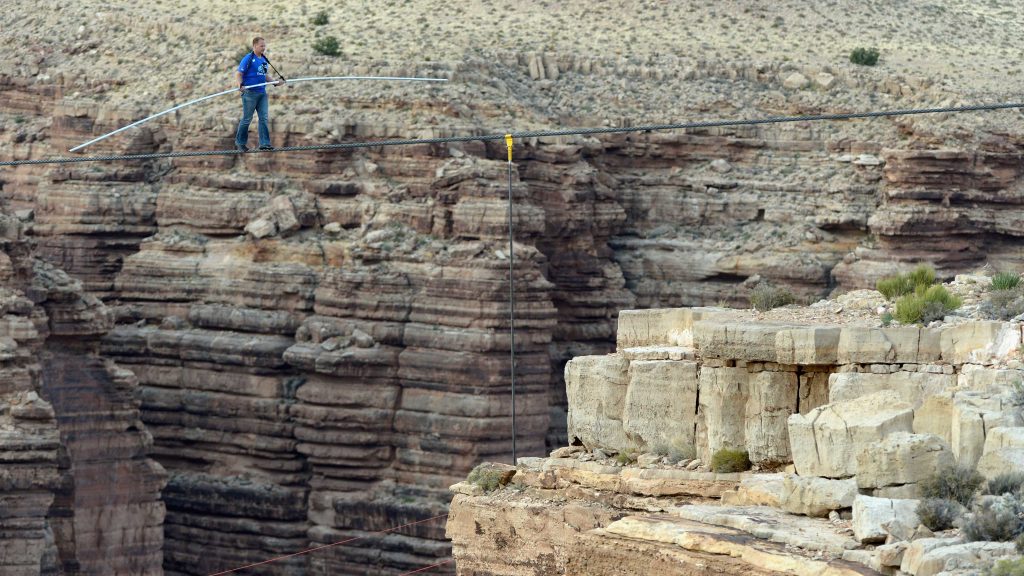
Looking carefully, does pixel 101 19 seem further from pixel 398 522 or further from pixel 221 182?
pixel 398 522

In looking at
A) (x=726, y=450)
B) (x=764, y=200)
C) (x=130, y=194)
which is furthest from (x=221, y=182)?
(x=726, y=450)

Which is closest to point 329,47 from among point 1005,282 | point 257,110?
point 257,110

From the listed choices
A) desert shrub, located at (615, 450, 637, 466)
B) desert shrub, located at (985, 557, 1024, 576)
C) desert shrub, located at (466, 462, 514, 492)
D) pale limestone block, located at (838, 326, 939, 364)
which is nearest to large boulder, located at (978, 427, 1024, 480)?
pale limestone block, located at (838, 326, 939, 364)

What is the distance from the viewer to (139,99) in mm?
73500

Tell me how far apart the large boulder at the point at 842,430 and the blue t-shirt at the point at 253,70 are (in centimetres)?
1339

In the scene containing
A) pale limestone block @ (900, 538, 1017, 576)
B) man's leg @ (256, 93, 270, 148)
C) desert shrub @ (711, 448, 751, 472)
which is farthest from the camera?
man's leg @ (256, 93, 270, 148)

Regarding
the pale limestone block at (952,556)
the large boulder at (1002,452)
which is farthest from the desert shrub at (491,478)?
the pale limestone block at (952,556)

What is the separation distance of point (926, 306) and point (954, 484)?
19.5 ft

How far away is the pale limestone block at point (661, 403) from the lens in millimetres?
38594

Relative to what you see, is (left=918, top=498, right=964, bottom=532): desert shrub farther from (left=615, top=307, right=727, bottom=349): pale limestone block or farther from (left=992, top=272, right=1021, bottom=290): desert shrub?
(left=992, top=272, right=1021, bottom=290): desert shrub

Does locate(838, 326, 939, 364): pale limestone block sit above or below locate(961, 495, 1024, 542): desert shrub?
above

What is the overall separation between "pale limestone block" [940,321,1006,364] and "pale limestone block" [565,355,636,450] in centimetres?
494

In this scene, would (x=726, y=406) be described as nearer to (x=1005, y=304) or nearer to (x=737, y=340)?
(x=737, y=340)

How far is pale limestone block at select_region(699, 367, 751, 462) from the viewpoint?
3760 centimetres
